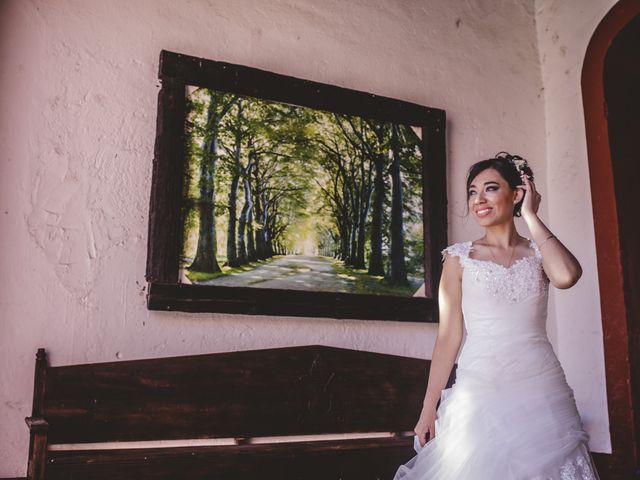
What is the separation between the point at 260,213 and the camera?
325 cm

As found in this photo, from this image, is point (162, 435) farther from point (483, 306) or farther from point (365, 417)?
point (483, 306)

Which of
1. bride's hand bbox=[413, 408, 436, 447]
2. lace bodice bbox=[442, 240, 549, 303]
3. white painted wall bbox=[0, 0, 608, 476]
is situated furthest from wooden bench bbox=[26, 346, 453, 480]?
lace bodice bbox=[442, 240, 549, 303]

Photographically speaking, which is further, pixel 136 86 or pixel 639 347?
pixel 639 347

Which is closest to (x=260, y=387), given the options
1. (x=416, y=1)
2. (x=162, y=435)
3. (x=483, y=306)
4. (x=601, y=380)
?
(x=162, y=435)

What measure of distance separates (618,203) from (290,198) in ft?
6.17

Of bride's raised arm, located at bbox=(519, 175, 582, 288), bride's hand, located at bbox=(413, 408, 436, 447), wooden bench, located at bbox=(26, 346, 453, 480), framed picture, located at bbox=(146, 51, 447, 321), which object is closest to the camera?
bride's raised arm, located at bbox=(519, 175, 582, 288)

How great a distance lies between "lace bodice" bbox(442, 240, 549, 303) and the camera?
2.33 metres

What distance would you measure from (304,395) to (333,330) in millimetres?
421

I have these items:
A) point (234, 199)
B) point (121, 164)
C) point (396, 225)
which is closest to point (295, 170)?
point (234, 199)

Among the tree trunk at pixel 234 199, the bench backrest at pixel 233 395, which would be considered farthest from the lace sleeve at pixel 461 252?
the tree trunk at pixel 234 199

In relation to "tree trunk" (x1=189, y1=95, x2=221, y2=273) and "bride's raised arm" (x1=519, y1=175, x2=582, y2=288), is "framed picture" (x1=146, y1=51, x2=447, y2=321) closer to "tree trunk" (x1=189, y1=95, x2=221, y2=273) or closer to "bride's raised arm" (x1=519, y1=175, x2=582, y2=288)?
"tree trunk" (x1=189, y1=95, x2=221, y2=273)

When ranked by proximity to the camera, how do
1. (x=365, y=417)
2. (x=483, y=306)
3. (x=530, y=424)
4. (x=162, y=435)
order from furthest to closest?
(x=365, y=417) → (x=162, y=435) → (x=483, y=306) → (x=530, y=424)

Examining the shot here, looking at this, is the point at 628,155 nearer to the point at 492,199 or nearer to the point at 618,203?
the point at 618,203

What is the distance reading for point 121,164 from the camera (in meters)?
2.96
